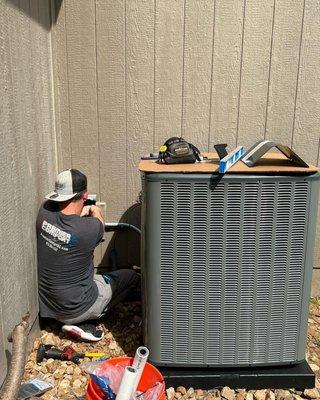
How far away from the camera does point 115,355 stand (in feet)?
8.54

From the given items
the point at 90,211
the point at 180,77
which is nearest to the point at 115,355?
the point at 90,211

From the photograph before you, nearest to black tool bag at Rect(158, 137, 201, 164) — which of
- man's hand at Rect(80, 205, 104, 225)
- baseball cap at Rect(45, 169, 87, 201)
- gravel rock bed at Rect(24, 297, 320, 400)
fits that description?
baseball cap at Rect(45, 169, 87, 201)

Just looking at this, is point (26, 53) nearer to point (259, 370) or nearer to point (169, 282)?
point (169, 282)

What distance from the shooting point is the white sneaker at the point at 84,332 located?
2682 millimetres

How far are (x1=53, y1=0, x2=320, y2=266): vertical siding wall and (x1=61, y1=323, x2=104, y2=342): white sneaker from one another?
1027 mm

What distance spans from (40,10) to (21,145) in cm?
93

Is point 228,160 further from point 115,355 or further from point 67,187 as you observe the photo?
point 115,355

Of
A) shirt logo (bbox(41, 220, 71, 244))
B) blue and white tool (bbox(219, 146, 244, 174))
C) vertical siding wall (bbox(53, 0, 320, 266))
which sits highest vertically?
vertical siding wall (bbox(53, 0, 320, 266))

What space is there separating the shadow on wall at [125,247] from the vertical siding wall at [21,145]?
66cm

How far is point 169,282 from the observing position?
2.20 meters

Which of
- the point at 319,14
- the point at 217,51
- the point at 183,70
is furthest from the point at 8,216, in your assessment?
the point at 319,14

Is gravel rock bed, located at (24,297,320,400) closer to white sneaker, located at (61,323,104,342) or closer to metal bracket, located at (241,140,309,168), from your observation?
white sneaker, located at (61,323,104,342)

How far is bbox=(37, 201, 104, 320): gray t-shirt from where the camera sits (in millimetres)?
2588

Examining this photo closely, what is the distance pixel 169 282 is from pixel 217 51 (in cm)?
158
